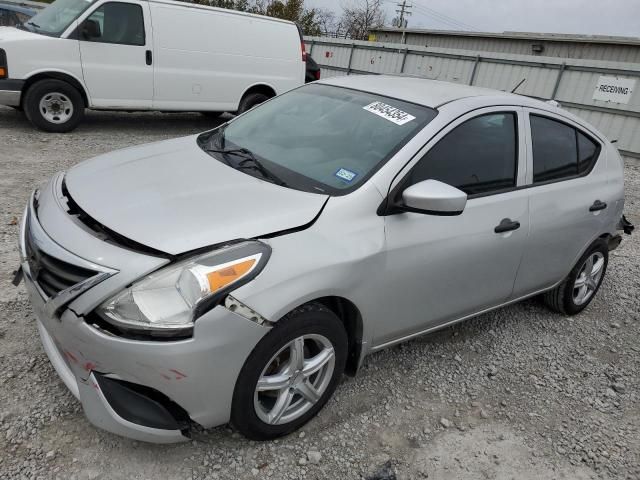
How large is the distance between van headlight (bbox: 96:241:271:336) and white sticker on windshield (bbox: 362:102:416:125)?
53.5 inches

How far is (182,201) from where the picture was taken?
2.31m

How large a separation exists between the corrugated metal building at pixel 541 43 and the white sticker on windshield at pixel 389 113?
23.9 m

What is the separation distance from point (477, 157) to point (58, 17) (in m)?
6.90

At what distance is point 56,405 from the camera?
2445 mm

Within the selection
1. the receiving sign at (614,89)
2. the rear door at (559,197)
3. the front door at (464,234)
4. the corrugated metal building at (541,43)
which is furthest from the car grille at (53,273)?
the corrugated metal building at (541,43)

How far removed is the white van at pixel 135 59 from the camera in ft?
22.9

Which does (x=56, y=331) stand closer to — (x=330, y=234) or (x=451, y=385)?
(x=330, y=234)

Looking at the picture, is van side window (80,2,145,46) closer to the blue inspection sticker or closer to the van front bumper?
the van front bumper

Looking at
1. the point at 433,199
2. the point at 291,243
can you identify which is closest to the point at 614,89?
the point at 433,199

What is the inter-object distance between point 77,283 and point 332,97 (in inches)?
77.6

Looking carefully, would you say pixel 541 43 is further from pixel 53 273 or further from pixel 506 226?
pixel 53 273

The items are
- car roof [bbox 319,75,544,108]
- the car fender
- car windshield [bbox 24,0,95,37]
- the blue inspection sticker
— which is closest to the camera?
the car fender

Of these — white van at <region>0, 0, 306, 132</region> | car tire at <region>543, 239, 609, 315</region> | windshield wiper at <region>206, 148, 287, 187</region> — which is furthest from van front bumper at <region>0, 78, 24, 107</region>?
car tire at <region>543, 239, 609, 315</region>

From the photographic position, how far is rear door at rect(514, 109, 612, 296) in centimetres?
321
